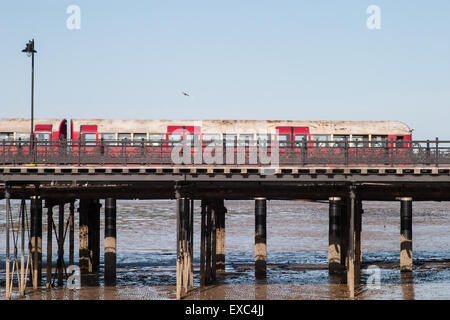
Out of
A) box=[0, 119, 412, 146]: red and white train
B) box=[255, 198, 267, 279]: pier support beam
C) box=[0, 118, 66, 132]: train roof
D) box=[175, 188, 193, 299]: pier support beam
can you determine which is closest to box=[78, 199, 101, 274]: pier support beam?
box=[0, 119, 412, 146]: red and white train

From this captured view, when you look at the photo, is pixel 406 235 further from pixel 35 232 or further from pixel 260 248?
pixel 35 232

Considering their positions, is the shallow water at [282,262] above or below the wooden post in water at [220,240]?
below

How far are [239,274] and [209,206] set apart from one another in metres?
5.14

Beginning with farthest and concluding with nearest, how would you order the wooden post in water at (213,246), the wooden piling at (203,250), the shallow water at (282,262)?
the wooden post in water at (213,246) < the wooden piling at (203,250) < the shallow water at (282,262)

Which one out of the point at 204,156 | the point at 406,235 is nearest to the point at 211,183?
the point at 204,156

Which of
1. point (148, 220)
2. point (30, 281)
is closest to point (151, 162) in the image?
point (30, 281)

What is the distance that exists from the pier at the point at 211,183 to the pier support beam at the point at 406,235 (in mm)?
58

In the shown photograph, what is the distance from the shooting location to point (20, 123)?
4431 cm

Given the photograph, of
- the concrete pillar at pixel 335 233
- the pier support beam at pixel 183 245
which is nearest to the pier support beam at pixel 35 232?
the pier support beam at pixel 183 245

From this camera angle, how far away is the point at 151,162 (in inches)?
1427

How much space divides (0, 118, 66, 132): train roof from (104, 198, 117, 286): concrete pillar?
612 centimetres

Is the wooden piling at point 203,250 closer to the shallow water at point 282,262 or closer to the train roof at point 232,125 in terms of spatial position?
the shallow water at point 282,262

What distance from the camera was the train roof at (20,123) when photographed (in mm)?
43938

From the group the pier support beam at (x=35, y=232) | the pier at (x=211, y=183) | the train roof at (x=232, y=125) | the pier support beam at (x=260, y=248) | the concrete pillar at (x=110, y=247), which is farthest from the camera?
the train roof at (x=232, y=125)
